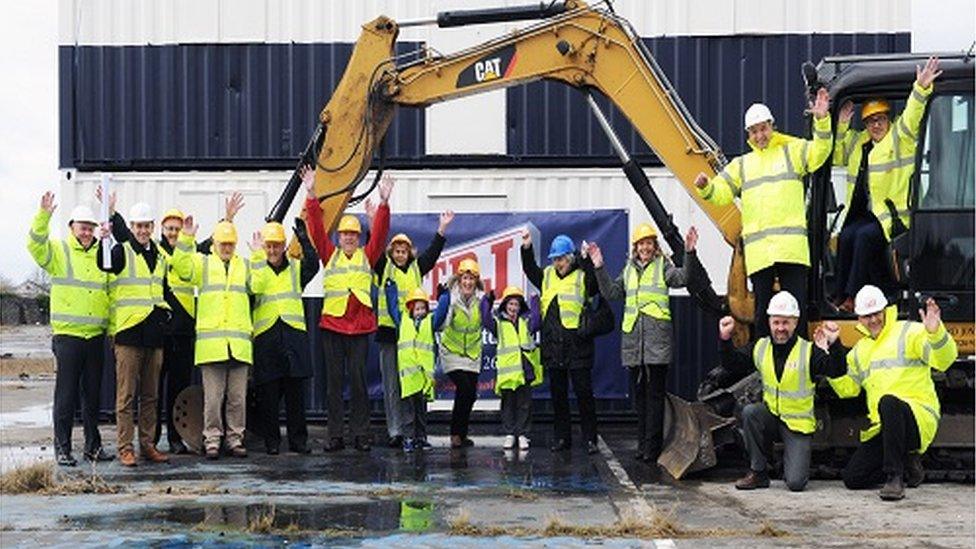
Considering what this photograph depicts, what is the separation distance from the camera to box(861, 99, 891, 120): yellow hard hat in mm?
11062

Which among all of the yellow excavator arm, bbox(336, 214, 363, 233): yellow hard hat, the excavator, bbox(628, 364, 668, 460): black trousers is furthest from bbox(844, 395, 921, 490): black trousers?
bbox(336, 214, 363, 233): yellow hard hat

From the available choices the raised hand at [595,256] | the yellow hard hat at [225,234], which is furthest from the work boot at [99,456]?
the raised hand at [595,256]

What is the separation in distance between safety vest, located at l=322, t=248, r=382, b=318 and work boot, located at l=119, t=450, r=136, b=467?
7.29 ft

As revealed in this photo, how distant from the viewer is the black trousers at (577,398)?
13.2 metres

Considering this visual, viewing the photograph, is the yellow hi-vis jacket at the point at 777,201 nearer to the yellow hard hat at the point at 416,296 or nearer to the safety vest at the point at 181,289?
the yellow hard hat at the point at 416,296

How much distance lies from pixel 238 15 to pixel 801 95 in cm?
639

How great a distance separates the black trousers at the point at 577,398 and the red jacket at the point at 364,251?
179 centimetres

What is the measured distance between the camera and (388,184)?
1291 centimetres

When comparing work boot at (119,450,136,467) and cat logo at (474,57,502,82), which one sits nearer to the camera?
work boot at (119,450,136,467)

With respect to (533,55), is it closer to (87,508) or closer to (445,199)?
(445,199)

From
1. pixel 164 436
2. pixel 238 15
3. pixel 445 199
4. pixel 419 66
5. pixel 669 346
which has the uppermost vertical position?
pixel 238 15

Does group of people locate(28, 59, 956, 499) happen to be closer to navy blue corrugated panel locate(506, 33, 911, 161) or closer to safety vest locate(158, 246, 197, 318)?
safety vest locate(158, 246, 197, 318)

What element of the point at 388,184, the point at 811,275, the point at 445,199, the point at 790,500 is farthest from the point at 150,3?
the point at 790,500

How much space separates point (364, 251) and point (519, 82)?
2.12m
